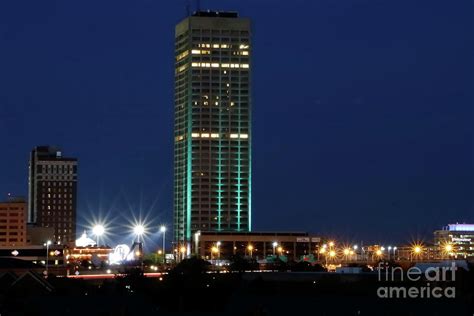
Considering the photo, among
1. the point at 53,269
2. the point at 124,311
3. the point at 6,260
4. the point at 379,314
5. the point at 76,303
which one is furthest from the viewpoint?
the point at 53,269

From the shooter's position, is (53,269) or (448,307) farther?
(53,269)

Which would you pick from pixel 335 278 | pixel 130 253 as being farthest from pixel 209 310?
pixel 130 253

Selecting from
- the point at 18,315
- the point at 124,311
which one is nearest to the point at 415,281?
the point at 124,311

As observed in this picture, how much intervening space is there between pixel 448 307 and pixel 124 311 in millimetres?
22083

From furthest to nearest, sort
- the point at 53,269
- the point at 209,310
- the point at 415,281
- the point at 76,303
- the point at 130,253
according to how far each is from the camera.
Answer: the point at 130,253, the point at 53,269, the point at 415,281, the point at 76,303, the point at 209,310

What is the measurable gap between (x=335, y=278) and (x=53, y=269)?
57.2m

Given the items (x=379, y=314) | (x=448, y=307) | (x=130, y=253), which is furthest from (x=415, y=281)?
(x=130, y=253)

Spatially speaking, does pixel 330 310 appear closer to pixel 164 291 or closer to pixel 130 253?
pixel 164 291

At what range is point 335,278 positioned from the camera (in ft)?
335

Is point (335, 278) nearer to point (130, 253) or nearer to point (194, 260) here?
point (194, 260)

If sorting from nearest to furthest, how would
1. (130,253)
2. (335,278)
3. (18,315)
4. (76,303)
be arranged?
(18,315), (76,303), (335,278), (130,253)

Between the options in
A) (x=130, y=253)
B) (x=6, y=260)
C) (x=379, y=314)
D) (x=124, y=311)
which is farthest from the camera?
(x=130, y=253)

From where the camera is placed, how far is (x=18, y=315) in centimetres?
3859

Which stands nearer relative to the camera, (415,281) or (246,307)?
(246,307)
